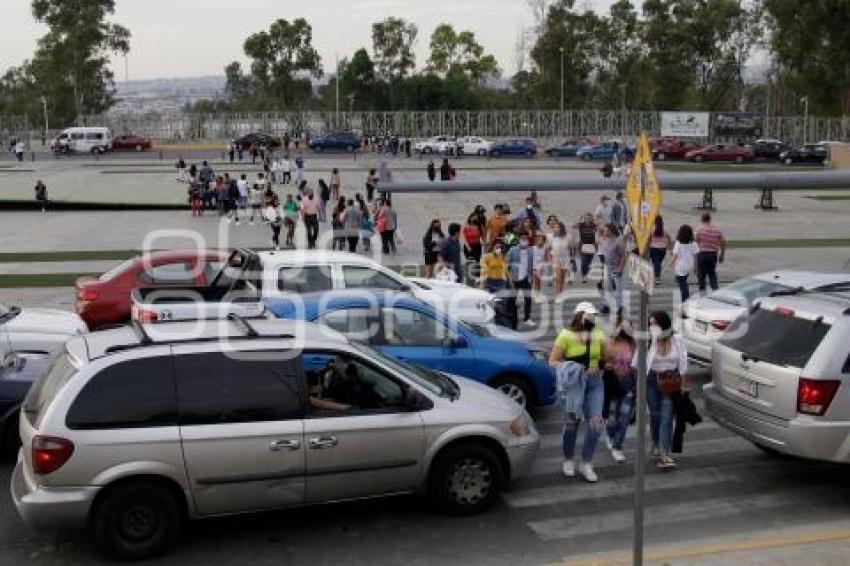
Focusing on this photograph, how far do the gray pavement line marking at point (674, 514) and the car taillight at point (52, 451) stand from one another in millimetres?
3535

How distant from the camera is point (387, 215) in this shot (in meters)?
23.1

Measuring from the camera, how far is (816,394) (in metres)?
7.94

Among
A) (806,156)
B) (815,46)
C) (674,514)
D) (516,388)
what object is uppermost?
(815,46)

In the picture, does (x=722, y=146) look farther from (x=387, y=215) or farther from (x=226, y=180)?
(x=387, y=215)

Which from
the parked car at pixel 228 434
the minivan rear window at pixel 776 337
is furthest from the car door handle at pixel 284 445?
the minivan rear window at pixel 776 337

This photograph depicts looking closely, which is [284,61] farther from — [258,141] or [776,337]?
[776,337]

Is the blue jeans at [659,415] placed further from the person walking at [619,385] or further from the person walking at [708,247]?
the person walking at [708,247]

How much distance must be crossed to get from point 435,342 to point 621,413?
2128 mm

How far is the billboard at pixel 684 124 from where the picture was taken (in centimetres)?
6794

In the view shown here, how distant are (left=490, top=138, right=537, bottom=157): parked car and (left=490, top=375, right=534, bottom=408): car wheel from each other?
177 ft

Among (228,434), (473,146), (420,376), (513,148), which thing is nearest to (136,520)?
(228,434)

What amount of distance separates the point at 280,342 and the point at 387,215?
612 inches

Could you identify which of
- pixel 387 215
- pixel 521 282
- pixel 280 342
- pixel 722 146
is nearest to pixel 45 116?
pixel 722 146

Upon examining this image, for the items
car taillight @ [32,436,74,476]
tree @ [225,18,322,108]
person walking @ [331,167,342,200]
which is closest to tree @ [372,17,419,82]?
tree @ [225,18,322,108]
